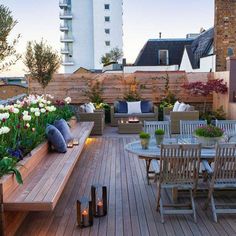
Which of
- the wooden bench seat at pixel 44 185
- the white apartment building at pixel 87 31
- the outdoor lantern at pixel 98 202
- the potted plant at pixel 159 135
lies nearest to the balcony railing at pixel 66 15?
the white apartment building at pixel 87 31

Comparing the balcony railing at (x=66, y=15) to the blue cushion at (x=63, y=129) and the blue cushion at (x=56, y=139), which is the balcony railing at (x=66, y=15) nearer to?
the blue cushion at (x=63, y=129)

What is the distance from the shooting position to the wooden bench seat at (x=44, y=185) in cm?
322

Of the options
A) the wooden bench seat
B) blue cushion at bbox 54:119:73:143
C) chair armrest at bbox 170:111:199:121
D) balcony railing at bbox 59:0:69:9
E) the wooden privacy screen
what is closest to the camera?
the wooden bench seat

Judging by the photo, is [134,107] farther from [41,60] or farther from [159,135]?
[159,135]

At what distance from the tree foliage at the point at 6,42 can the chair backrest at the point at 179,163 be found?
352 centimetres

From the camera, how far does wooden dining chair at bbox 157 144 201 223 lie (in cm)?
379

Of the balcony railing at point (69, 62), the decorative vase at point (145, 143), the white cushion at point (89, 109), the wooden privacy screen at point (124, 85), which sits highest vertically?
the balcony railing at point (69, 62)

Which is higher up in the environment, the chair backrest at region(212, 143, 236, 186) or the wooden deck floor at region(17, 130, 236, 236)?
the chair backrest at region(212, 143, 236, 186)

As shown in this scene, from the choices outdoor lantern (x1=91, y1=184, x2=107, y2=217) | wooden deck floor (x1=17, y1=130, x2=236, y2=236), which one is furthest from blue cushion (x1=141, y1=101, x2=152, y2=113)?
outdoor lantern (x1=91, y1=184, x2=107, y2=217)

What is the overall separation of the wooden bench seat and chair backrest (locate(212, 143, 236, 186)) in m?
1.74

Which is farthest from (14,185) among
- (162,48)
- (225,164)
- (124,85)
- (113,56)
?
(113,56)

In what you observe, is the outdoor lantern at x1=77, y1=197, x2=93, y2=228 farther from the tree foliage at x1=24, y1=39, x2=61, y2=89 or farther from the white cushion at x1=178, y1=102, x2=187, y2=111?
the tree foliage at x1=24, y1=39, x2=61, y2=89

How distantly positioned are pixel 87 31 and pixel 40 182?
44527mm

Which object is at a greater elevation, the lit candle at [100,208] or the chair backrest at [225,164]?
the chair backrest at [225,164]
